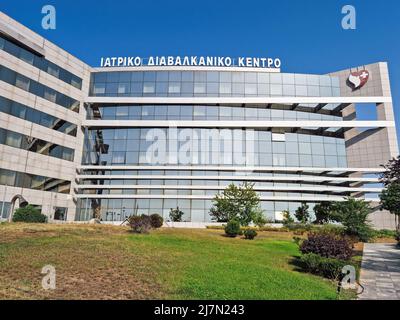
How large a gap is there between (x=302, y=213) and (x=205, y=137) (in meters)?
21.5

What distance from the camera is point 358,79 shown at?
2274 inches

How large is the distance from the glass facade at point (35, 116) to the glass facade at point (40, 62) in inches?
266

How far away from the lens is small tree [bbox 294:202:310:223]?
52062 mm

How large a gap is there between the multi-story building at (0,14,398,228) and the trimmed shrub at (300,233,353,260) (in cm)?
3481

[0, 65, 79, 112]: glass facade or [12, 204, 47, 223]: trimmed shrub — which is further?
[0, 65, 79, 112]: glass facade

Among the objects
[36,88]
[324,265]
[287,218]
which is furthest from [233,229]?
[36,88]

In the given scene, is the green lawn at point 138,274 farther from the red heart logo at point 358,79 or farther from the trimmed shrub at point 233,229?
the red heart logo at point 358,79

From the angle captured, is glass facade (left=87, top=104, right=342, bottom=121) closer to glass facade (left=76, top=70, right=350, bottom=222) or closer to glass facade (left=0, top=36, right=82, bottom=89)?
glass facade (left=76, top=70, right=350, bottom=222)

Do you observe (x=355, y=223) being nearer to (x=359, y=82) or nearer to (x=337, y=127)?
(x=337, y=127)

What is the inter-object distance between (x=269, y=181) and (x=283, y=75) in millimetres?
20562

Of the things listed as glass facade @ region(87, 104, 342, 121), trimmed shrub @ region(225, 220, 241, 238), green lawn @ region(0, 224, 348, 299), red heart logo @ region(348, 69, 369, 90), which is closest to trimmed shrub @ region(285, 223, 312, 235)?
trimmed shrub @ region(225, 220, 241, 238)

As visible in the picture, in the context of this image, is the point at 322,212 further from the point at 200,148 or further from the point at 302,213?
the point at 200,148

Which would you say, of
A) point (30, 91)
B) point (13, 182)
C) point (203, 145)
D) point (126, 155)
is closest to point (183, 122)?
point (203, 145)

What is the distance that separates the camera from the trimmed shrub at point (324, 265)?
47.4 ft
